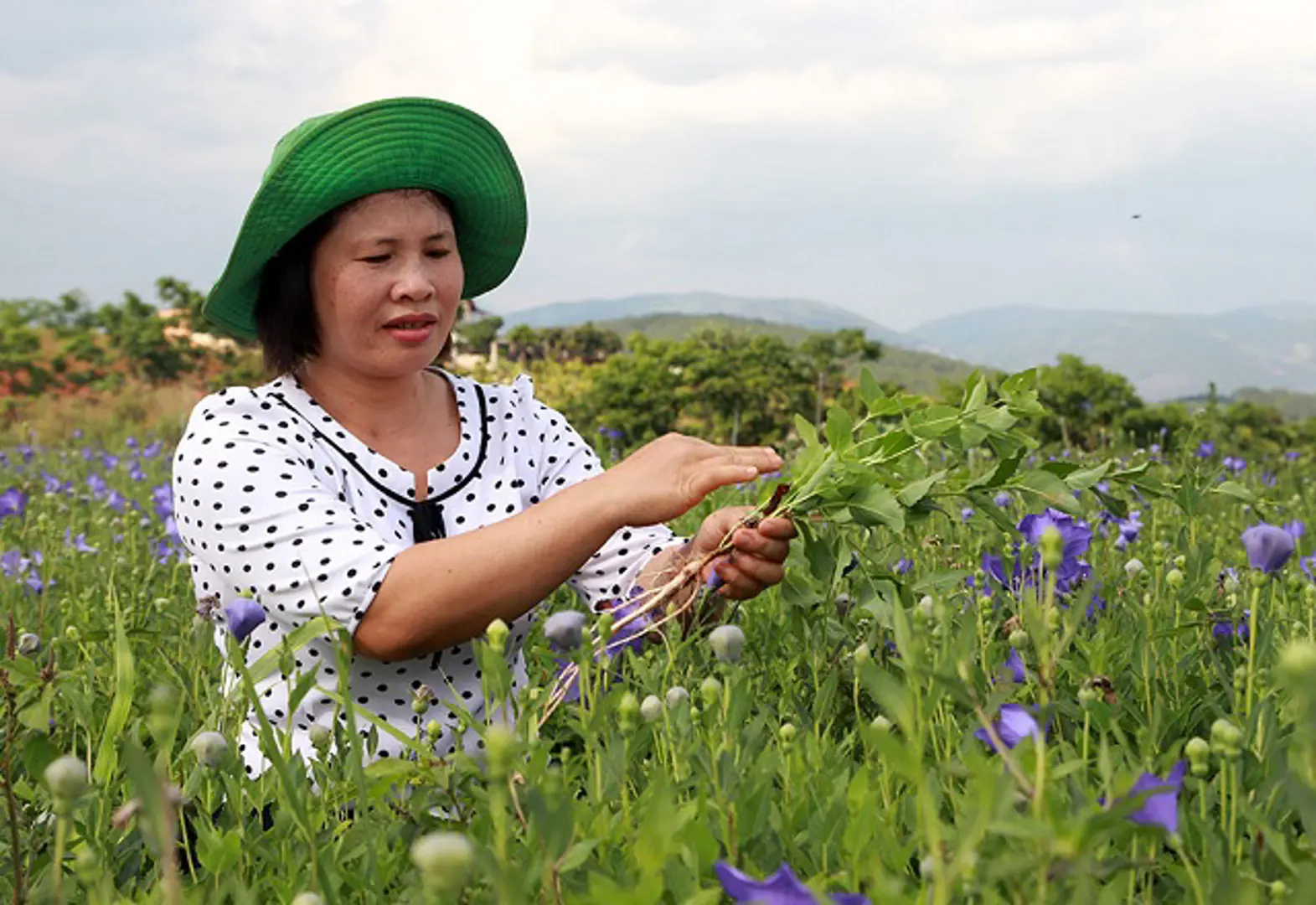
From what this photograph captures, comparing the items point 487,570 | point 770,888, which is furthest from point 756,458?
point 770,888

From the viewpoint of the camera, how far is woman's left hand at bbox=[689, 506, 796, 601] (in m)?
1.74

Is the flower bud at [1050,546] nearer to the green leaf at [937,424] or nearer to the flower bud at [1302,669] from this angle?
the flower bud at [1302,669]

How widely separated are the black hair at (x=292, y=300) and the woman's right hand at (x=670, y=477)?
0.77m

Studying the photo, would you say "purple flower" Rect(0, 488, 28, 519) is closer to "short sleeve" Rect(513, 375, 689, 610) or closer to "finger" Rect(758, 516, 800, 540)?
"short sleeve" Rect(513, 375, 689, 610)

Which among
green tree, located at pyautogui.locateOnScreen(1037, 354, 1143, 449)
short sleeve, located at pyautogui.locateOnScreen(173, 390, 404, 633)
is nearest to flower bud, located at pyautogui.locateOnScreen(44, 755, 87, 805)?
short sleeve, located at pyautogui.locateOnScreen(173, 390, 404, 633)

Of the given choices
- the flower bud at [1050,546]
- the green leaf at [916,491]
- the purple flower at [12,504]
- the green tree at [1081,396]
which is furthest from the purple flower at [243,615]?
the green tree at [1081,396]

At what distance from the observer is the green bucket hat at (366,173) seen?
2010 millimetres

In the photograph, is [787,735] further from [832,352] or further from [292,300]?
[832,352]

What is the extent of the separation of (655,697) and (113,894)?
56 centimetres

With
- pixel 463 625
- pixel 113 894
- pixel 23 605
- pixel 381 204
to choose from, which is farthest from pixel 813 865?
pixel 23 605

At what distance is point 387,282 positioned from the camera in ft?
6.71

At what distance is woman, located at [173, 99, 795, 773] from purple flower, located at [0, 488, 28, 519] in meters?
2.10

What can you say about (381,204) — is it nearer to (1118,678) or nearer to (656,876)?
(1118,678)

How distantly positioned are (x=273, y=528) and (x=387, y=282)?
1.48ft
